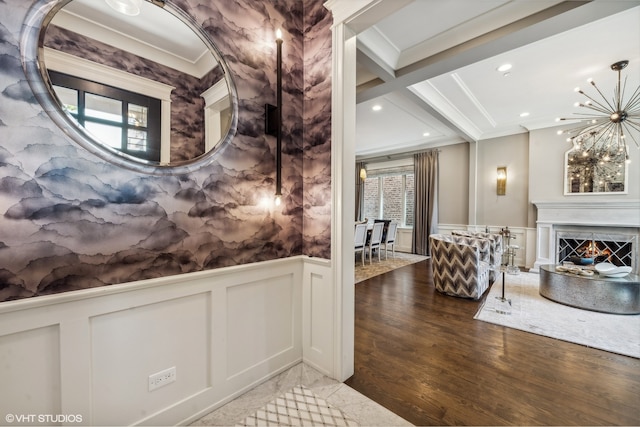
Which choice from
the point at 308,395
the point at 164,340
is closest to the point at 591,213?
the point at 308,395

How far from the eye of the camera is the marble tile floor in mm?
1472

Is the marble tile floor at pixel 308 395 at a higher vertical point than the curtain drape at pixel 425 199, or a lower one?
lower

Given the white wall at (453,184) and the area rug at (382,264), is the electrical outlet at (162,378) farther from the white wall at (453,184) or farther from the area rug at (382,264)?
the white wall at (453,184)

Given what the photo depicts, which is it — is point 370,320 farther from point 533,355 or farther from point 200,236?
point 200,236

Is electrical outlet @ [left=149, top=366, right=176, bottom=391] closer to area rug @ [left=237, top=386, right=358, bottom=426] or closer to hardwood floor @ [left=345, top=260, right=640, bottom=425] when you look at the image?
area rug @ [left=237, top=386, right=358, bottom=426]

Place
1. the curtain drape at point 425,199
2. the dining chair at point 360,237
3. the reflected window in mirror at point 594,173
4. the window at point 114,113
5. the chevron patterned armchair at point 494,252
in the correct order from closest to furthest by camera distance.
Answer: the window at point 114,113, the chevron patterned armchair at point 494,252, the reflected window in mirror at point 594,173, the dining chair at point 360,237, the curtain drape at point 425,199

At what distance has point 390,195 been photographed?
25.5ft

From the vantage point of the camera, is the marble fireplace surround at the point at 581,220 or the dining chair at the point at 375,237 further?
the dining chair at the point at 375,237

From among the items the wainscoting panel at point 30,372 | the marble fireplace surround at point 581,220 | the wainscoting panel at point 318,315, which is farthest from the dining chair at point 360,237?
the wainscoting panel at point 30,372

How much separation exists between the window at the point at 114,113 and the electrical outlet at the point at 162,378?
1142 mm

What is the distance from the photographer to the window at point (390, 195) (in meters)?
7.42

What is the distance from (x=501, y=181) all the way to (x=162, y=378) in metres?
6.79

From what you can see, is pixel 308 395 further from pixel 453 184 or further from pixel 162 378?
pixel 453 184

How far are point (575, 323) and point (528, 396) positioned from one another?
5.55 ft
